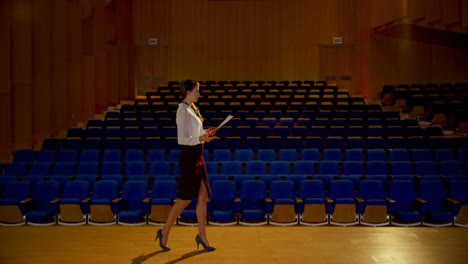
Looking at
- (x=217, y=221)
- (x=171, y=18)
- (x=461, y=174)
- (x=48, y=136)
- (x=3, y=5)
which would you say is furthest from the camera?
(x=171, y=18)

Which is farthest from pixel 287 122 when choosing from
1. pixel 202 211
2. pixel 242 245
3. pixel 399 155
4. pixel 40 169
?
pixel 202 211

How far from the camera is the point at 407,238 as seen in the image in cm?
326

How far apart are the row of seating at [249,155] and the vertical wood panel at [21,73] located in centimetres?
101

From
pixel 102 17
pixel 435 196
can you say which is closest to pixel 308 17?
pixel 102 17

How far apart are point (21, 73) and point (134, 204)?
3.62 meters

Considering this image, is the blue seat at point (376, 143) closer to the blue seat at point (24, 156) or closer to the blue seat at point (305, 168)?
the blue seat at point (305, 168)

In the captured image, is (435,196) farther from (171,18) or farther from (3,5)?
(171,18)

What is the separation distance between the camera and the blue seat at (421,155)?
19.7 feet

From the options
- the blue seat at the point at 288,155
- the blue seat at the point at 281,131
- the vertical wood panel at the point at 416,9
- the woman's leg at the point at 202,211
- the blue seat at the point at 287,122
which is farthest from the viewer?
the vertical wood panel at the point at 416,9

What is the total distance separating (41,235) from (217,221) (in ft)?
5.76

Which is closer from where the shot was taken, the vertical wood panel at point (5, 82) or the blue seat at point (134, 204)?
the blue seat at point (134, 204)

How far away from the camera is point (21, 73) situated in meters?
6.96

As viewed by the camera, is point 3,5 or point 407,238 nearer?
point 407,238

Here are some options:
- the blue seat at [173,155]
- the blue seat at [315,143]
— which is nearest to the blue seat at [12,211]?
the blue seat at [173,155]
